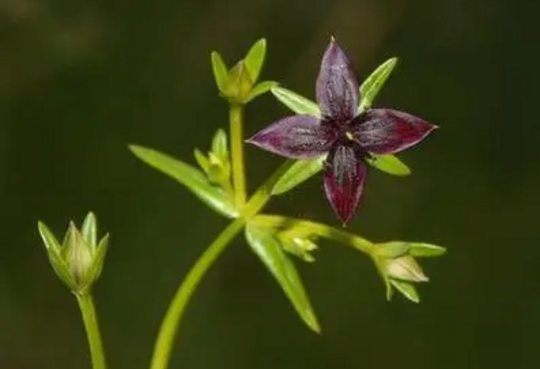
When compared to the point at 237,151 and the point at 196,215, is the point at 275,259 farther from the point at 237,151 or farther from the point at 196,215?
the point at 196,215

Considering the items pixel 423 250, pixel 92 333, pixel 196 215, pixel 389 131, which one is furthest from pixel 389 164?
pixel 196 215

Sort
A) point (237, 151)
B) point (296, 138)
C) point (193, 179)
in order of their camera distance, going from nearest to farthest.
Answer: point (296, 138)
point (237, 151)
point (193, 179)

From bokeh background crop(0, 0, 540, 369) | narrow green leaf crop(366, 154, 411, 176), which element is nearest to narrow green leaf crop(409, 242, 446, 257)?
narrow green leaf crop(366, 154, 411, 176)

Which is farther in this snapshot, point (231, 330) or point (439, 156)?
point (439, 156)

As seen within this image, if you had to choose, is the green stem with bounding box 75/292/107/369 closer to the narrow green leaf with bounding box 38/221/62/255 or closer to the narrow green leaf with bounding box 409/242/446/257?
the narrow green leaf with bounding box 38/221/62/255

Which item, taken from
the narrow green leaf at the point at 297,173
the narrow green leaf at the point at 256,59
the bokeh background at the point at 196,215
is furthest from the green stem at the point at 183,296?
the bokeh background at the point at 196,215

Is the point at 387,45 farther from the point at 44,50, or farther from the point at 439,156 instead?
the point at 44,50

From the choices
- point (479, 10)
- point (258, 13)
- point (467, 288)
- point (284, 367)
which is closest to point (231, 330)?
point (284, 367)
